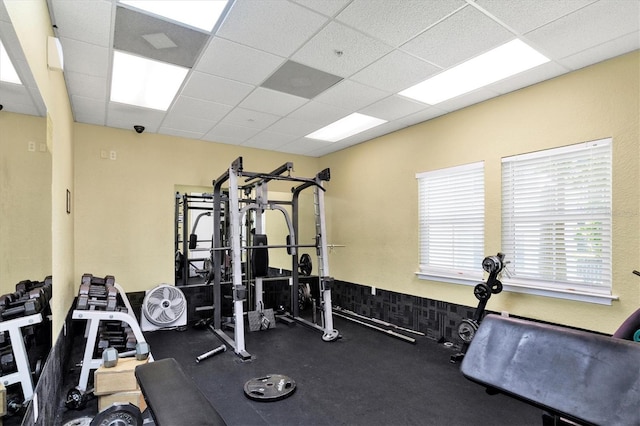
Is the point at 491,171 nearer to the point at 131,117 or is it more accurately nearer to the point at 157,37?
the point at 157,37

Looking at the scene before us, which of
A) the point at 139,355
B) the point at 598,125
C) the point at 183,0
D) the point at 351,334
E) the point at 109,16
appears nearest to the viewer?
the point at 183,0

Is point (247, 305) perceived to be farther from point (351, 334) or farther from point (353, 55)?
point (353, 55)

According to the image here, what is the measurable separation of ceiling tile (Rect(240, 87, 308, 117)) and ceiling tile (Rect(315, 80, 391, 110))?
269 millimetres

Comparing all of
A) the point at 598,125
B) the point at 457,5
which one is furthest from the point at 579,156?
the point at 457,5

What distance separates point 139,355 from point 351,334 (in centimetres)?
247

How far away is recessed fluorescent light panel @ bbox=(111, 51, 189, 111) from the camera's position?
270cm

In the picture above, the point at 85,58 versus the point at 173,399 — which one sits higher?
the point at 85,58

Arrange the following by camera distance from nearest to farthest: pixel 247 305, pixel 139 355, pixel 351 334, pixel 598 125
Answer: pixel 139 355, pixel 598 125, pixel 351 334, pixel 247 305

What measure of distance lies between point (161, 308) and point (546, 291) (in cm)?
421

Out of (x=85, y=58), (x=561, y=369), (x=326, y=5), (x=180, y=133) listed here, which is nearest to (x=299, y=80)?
(x=326, y=5)

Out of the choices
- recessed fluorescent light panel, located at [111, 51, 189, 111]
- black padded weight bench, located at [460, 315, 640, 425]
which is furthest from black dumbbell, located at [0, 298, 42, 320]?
recessed fluorescent light panel, located at [111, 51, 189, 111]

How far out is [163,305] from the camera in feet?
14.0

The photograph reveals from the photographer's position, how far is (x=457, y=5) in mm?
1986

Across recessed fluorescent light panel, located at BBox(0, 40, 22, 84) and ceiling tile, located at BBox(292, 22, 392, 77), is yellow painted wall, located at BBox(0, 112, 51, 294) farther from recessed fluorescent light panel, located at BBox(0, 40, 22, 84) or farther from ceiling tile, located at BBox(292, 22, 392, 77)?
ceiling tile, located at BBox(292, 22, 392, 77)
